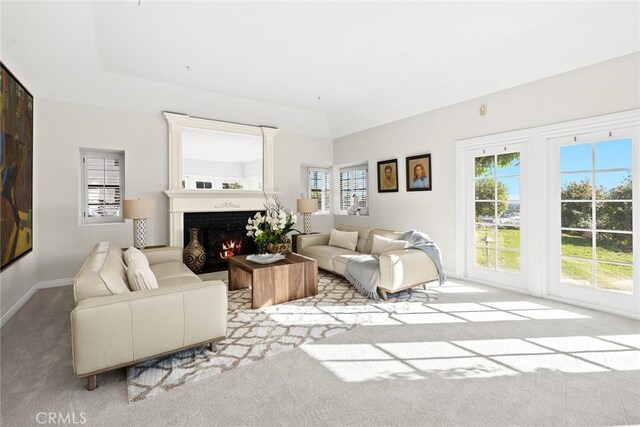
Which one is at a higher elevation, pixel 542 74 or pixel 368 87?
pixel 368 87

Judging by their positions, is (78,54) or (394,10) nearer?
(394,10)

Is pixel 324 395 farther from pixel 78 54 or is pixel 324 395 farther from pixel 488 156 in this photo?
pixel 78 54

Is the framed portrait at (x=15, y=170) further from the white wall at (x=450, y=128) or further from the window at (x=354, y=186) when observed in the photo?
the window at (x=354, y=186)

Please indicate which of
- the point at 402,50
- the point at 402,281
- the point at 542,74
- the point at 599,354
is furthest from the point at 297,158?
the point at 599,354

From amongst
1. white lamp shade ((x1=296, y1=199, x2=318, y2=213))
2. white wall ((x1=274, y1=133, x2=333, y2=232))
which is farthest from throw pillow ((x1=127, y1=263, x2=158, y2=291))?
white wall ((x1=274, y1=133, x2=333, y2=232))

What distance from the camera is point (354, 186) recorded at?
6.84 m

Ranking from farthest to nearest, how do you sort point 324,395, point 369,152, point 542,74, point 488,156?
point 369,152, point 488,156, point 542,74, point 324,395

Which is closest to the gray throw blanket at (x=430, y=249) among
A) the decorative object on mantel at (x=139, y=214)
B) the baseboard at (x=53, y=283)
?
the decorative object on mantel at (x=139, y=214)

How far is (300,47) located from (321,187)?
3836 millimetres

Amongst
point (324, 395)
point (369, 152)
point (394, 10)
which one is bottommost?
point (324, 395)

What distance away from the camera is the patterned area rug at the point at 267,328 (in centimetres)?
215

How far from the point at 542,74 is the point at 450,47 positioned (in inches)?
44.0

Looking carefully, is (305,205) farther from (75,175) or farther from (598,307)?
(598,307)

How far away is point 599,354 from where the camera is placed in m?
2.44
